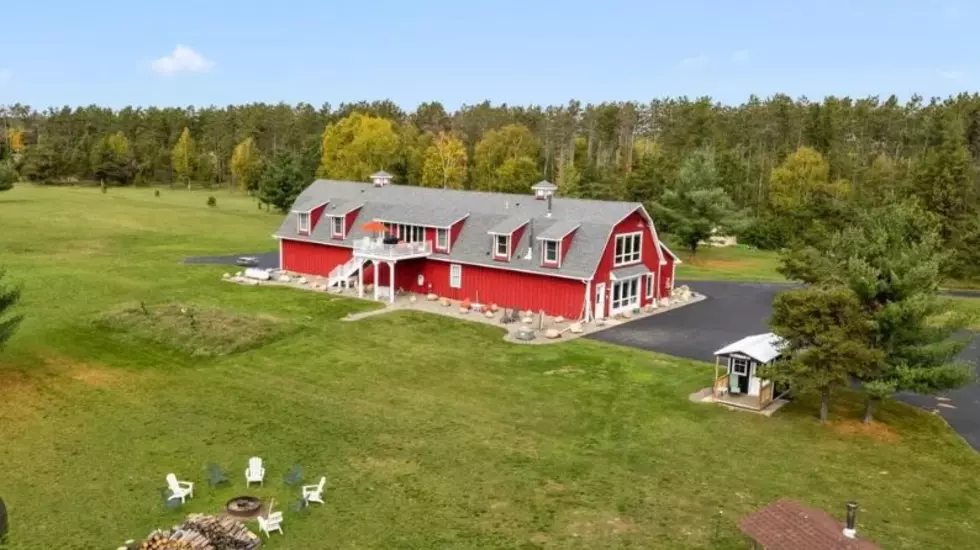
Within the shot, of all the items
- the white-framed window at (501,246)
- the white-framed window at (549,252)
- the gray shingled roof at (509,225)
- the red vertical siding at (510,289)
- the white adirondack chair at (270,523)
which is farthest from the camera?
the white-framed window at (501,246)

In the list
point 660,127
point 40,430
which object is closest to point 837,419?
point 40,430

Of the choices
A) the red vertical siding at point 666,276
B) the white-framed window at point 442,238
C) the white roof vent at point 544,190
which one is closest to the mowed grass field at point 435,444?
the white-framed window at point 442,238

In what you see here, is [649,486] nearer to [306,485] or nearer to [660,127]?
[306,485]

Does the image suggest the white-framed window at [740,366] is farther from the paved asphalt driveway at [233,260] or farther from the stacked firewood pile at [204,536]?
the paved asphalt driveway at [233,260]

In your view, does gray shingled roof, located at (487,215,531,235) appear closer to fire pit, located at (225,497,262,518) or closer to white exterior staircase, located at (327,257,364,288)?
white exterior staircase, located at (327,257,364,288)

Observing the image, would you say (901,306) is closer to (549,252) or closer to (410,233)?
(549,252)

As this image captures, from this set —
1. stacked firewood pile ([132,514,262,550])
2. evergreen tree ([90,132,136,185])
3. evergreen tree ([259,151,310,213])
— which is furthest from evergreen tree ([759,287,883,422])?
evergreen tree ([90,132,136,185])
